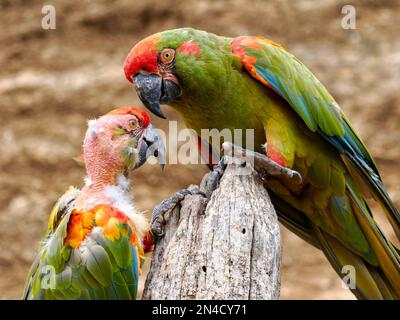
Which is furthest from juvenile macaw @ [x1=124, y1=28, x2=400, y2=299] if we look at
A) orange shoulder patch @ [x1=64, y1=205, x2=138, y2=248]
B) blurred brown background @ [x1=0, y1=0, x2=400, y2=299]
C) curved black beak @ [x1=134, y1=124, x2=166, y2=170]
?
blurred brown background @ [x1=0, y1=0, x2=400, y2=299]

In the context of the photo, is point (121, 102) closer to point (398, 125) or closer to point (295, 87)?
point (398, 125)

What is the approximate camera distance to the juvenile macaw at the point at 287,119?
4090mm

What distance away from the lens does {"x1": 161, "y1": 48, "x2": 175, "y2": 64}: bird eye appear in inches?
161

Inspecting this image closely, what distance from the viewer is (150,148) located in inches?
141

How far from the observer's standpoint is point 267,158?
379cm

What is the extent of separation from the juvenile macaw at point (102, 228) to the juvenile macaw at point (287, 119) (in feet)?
2.05

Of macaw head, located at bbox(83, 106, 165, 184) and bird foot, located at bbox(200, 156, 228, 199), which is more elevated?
macaw head, located at bbox(83, 106, 165, 184)

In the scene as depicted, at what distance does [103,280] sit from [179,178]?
4941 millimetres

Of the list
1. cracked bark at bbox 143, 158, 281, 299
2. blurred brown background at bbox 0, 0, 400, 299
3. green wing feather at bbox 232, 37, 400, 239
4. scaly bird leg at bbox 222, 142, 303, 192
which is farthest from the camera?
blurred brown background at bbox 0, 0, 400, 299

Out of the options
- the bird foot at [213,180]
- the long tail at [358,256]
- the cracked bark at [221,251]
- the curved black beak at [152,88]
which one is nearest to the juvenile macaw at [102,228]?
Result: the cracked bark at [221,251]

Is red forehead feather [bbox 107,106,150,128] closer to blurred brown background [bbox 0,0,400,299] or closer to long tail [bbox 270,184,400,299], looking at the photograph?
long tail [bbox 270,184,400,299]

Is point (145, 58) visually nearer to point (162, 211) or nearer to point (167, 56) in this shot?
point (167, 56)

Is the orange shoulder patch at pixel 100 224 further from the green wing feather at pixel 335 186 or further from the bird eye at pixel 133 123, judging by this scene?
the green wing feather at pixel 335 186

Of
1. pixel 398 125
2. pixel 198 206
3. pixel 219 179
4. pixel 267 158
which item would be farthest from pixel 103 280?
pixel 398 125
